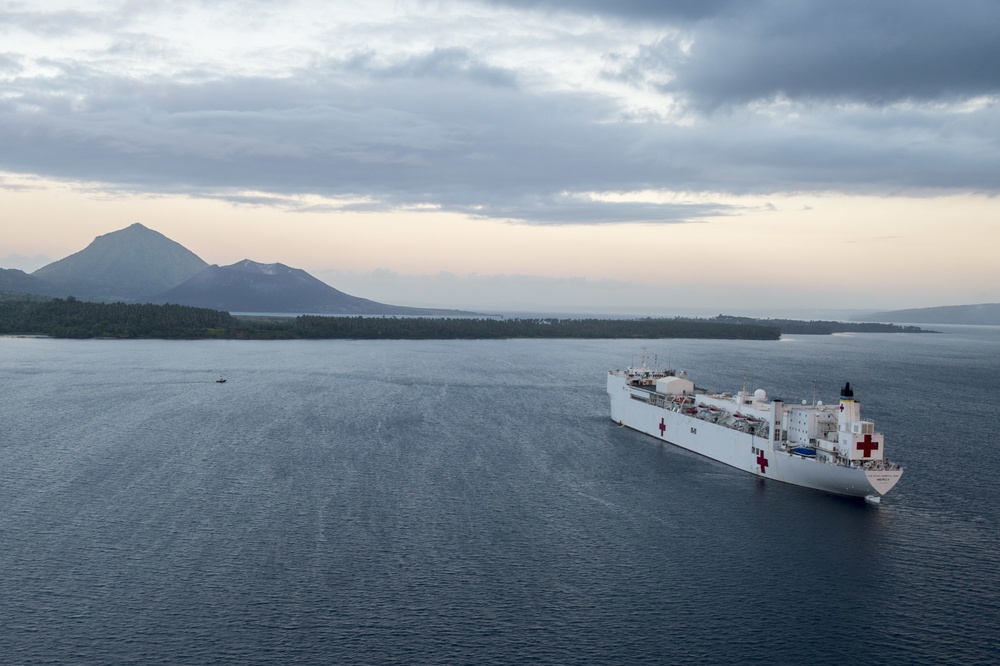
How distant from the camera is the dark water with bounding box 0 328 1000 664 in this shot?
52.8ft

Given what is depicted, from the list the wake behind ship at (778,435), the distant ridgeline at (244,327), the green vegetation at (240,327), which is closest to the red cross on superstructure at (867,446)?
the wake behind ship at (778,435)

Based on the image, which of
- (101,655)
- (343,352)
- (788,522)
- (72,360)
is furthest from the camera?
(343,352)

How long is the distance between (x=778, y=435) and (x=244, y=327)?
10491 cm

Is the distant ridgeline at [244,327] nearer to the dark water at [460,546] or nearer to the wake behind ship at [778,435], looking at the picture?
the dark water at [460,546]

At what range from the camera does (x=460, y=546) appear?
21.3 m

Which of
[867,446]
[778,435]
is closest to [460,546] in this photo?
[867,446]

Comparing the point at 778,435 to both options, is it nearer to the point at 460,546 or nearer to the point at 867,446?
the point at 867,446

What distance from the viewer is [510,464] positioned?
31797mm

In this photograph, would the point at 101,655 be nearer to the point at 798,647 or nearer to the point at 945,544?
the point at 798,647

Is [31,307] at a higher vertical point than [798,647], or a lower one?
higher

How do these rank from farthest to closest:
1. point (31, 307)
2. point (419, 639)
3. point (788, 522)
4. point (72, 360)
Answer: point (31, 307), point (72, 360), point (788, 522), point (419, 639)

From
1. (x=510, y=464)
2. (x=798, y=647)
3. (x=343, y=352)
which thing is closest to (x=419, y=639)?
(x=798, y=647)

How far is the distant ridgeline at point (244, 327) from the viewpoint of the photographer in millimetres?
109125

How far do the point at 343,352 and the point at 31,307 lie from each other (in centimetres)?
5917
